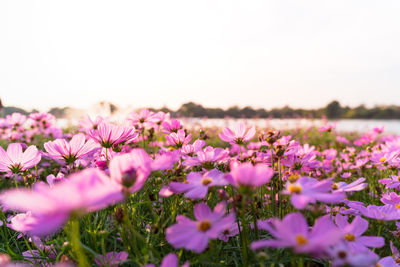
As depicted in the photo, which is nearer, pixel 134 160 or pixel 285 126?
pixel 134 160

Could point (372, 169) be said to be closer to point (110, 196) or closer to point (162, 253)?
point (162, 253)

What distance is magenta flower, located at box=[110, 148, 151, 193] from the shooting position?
1.54ft

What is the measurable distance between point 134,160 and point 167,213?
20.4 inches

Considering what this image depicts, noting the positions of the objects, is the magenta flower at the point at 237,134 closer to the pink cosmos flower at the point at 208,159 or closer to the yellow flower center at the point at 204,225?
the pink cosmos flower at the point at 208,159

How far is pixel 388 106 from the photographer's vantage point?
2777 cm

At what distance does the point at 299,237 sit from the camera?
16.8 inches

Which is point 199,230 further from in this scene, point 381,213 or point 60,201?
point 381,213

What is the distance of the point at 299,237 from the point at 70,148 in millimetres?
660

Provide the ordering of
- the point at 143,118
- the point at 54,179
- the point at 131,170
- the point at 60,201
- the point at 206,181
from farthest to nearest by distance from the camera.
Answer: the point at 143,118
the point at 54,179
the point at 206,181
the point at 131,170
the point at 60,201

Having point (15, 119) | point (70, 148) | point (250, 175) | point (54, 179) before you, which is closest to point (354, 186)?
point (250, 175)

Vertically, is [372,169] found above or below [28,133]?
below

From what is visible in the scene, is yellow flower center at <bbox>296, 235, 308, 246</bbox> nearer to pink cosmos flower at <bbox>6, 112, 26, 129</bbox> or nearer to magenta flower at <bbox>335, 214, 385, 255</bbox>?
magenta flower at <bbox>335, 214, 385, 255</bbox>

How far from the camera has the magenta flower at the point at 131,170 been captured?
469mm

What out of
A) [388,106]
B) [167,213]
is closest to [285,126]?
[167,213]
